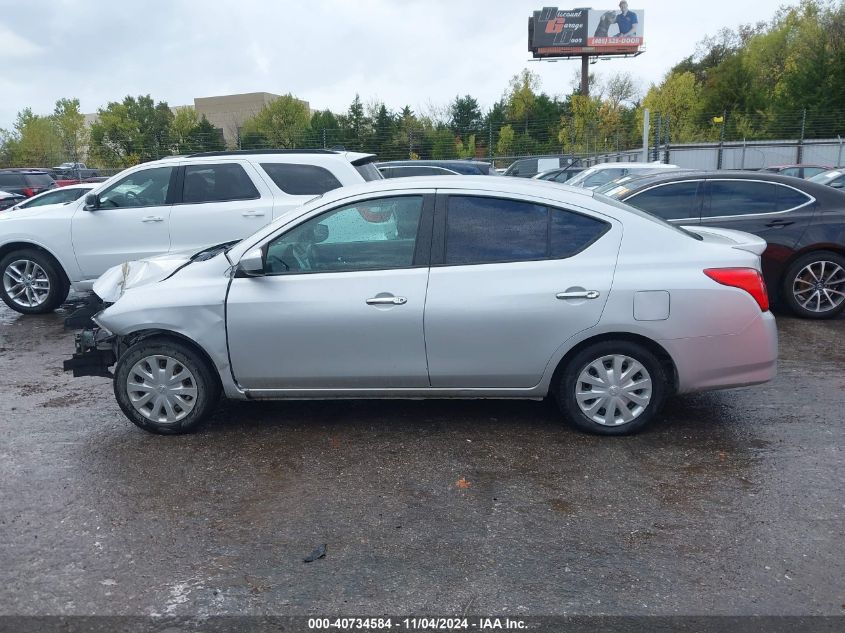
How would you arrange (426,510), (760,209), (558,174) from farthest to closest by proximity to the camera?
(558,174) < (760,209) < (426,510)

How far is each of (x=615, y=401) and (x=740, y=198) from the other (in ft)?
14.9

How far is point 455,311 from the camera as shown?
4.64m

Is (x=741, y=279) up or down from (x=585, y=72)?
down

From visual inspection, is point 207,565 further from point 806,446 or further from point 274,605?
point 806,446

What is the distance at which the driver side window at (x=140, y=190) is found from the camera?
8539 millimetres

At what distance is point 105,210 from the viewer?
28.3 ft

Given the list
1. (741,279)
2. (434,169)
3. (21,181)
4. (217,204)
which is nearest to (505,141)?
(434,169)

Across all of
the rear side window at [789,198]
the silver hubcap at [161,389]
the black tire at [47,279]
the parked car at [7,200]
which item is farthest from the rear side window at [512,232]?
the parked car at [7,200]

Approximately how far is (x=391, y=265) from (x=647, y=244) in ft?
5.45

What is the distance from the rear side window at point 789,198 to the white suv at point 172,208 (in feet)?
14.9

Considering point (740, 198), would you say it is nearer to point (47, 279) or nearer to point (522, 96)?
point (47, 279)

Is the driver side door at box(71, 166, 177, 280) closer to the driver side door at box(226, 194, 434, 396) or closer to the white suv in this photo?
the white suv

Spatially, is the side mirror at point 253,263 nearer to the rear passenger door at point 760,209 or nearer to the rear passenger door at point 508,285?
the rear passenger door at point 508,285

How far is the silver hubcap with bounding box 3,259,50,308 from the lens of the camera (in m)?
9.01
